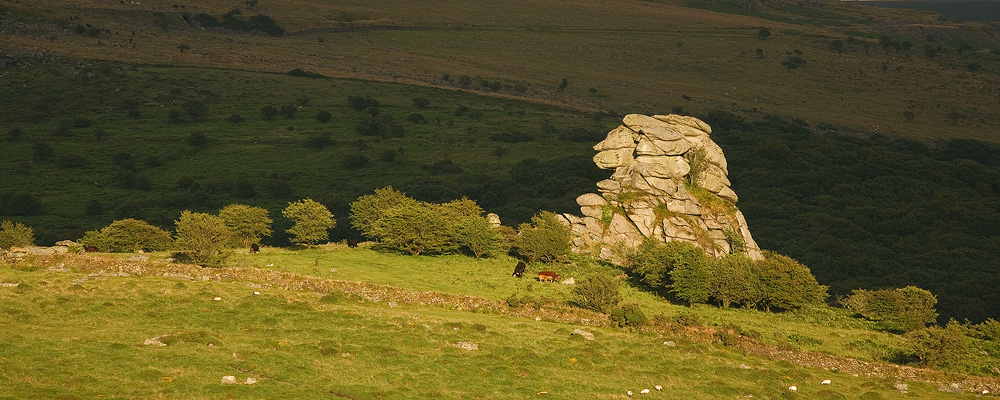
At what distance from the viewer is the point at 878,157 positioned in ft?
554

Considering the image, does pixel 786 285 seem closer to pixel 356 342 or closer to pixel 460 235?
pixel 460 235

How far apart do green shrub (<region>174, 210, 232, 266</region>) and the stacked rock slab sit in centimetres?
2971

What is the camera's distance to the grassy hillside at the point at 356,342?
1496 inches

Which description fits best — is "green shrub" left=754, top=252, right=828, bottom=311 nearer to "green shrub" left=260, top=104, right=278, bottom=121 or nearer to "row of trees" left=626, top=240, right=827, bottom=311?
"row of trees" left=626, top=240, right=827, bottom=311

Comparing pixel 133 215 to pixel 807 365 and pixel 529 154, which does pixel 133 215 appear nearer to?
pixel 529 154

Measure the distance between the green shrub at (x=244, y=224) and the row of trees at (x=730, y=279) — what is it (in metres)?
32.9

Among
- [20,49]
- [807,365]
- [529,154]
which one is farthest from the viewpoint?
[20,49]

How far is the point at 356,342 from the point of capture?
45.7 meters

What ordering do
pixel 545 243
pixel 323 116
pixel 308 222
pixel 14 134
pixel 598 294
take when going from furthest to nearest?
pixel 323 116, pixel 14 134, pixel 308 222, pixel 545 243, pixel 598 294

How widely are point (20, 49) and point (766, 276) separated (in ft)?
579

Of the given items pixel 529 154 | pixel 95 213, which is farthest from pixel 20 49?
pixel 529 154

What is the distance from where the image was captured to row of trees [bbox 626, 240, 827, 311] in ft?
208

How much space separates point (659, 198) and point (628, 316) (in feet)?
76.6

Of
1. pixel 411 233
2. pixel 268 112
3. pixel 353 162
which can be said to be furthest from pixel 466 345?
pixel 268 112
